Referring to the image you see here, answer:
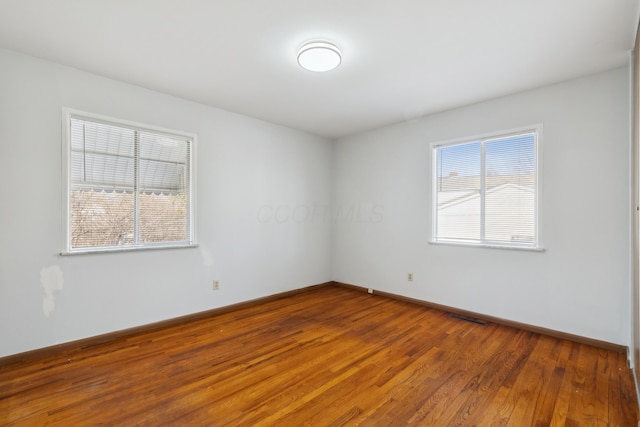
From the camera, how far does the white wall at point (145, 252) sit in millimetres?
2611

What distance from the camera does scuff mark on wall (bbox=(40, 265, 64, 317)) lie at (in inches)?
107

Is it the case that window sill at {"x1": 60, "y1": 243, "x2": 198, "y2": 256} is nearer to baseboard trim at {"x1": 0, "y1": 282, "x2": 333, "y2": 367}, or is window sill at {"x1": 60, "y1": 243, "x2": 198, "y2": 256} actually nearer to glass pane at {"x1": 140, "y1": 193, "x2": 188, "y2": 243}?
glass pane at {"x1": 140, "y1": 193, "x2": 188, "y2": 243}

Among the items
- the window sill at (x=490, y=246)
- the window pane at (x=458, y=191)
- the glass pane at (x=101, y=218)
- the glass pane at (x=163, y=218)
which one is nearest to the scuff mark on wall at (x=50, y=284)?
the glass pane at (x=101, y=218)

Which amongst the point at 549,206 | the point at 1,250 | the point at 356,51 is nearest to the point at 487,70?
the point at 356,51

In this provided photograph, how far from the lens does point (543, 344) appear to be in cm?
298

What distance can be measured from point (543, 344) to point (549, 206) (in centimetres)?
142

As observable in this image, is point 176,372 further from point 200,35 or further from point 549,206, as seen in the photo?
point 549,206

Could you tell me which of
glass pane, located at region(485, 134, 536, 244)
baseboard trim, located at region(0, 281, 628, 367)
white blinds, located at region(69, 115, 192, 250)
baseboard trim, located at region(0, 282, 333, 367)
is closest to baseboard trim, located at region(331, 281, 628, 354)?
baseboard trim, located at region(0, 281, 628, 367)

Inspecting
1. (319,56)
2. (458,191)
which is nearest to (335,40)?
(319,56)

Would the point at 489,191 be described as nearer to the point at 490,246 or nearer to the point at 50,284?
the point at 490,246

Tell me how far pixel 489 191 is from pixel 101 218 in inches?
174

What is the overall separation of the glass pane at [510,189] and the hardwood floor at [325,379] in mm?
1126

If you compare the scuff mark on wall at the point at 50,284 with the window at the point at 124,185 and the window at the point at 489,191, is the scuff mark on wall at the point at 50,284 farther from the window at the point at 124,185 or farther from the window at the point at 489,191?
the window at the point at 489,191

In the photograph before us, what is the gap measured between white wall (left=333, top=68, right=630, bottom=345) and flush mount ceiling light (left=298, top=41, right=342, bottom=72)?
84.2 inches
